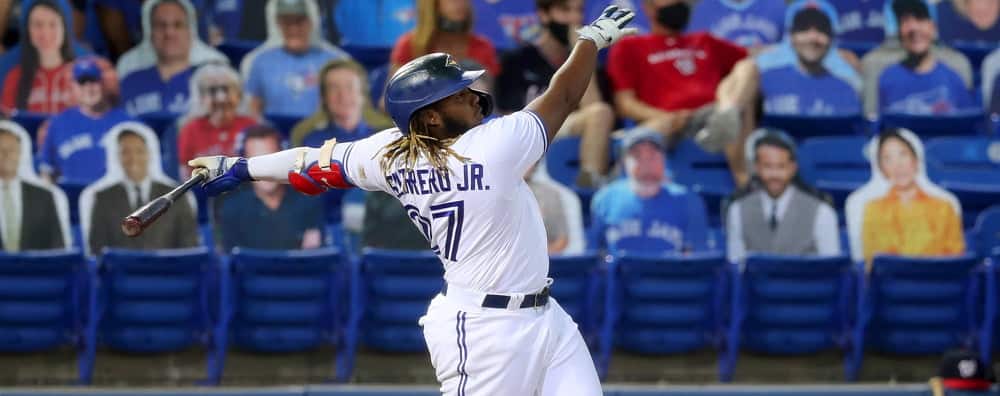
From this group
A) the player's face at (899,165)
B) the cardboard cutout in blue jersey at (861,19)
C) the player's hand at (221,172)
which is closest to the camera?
the player's hand at (221,172)

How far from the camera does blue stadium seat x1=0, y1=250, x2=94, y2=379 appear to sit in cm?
739

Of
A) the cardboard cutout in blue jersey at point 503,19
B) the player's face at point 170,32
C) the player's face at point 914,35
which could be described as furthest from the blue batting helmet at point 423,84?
the player's face at point 914,35

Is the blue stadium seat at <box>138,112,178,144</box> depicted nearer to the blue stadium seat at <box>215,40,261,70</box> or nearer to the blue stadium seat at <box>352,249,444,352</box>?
the blue stadium seat at <box>215,40,261,70</box>

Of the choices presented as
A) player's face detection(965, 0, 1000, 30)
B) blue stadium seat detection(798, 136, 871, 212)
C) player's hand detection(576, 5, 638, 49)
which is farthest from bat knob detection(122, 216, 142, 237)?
player's face detection(965, 0, 1000, 30)

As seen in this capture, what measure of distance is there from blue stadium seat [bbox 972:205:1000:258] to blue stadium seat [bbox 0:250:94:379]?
15.0ft

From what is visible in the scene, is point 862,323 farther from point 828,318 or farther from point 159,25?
point 159,25

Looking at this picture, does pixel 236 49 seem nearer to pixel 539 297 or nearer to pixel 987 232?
pixel 987 232

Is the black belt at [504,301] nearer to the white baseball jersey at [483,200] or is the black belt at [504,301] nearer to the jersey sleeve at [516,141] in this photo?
the white baseball jersey at [483,200]

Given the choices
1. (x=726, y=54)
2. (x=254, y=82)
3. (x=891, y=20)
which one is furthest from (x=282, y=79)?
(x=891, y=20)

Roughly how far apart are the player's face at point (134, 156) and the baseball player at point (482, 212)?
3.25m

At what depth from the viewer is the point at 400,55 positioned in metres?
8.62

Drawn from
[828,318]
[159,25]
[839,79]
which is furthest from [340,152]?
[839,79]

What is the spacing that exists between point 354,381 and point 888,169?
2.99 metres

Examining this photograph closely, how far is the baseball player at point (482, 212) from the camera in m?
4.50
